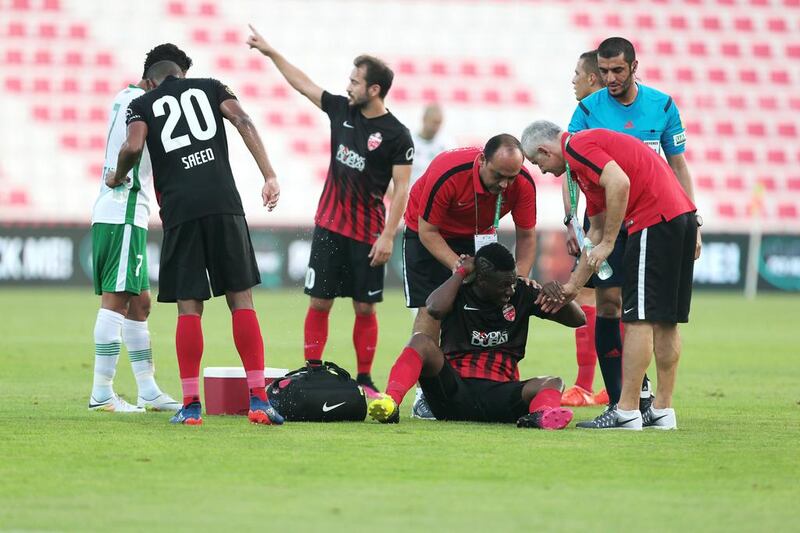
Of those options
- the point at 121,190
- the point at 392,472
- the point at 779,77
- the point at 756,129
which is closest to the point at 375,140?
the point at 121,190

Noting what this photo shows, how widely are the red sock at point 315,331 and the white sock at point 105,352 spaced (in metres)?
1.57

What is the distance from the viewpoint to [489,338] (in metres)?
7.63

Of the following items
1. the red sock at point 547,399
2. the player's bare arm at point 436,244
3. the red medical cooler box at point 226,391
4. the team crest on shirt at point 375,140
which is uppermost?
the team crest on shirt at point 375,140

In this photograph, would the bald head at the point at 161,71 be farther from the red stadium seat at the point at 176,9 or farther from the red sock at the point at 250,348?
the red stadium seat at the point at 176,9

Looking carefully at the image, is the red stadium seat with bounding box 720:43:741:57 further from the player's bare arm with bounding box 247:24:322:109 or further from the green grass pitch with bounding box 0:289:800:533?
the player's bare arm with bounding box 247:24:322:109

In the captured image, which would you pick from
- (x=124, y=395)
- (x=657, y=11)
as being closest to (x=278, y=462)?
(x=124, y=395)

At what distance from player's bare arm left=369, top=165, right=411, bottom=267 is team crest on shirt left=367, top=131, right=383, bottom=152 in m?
0.19

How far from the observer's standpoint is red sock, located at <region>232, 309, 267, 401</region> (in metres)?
7.20

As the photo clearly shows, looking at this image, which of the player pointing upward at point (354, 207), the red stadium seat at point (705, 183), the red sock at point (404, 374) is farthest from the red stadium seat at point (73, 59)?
the red sock at point (404, 374)

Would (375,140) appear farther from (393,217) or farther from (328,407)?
(328,407)

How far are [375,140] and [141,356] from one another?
220cm

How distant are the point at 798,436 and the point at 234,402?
10.4 feet

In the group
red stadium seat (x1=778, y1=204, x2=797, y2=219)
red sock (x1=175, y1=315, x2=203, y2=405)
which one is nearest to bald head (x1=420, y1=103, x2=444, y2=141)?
red sock (x1=175, y1=315, x2=203, y2=405)

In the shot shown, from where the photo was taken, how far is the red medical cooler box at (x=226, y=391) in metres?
7.85
